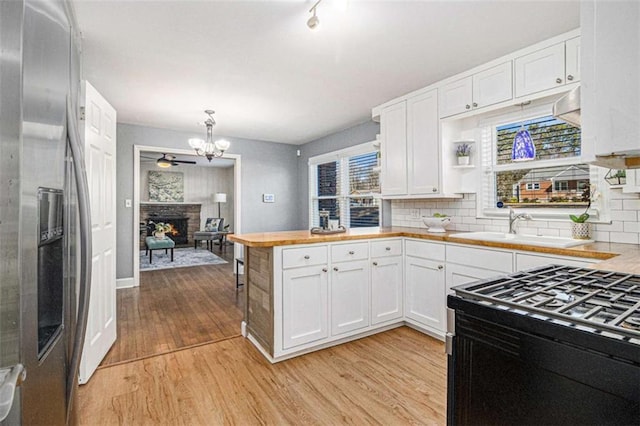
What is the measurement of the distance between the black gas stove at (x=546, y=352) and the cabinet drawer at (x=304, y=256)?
1571mm

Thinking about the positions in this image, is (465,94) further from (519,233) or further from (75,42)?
(75,42)

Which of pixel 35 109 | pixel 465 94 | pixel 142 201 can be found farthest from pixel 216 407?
pixel 142 201

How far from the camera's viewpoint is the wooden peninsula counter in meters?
2.38

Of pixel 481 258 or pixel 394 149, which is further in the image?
pixel 394 149

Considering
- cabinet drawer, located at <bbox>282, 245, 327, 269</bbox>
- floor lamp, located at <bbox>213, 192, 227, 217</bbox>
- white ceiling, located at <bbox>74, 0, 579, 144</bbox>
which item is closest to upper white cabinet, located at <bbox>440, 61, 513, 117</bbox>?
white ceiling, located at <bbox>74, 0, 579, 144</bbox>

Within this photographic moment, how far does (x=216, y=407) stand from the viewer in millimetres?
1913

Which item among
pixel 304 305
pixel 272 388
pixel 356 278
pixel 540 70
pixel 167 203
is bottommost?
pixel 272 388

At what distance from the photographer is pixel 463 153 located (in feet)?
10.1

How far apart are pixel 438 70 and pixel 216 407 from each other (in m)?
3.12

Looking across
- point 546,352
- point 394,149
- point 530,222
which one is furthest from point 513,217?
point 546,352

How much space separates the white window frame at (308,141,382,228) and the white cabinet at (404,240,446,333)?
1.28 m

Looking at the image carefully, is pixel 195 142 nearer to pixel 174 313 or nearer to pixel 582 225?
pixel 174 313

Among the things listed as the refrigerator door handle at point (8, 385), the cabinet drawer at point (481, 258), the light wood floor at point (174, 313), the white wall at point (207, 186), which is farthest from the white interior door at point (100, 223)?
the white wall at point (207, 186)

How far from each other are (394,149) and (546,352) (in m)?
2.99
